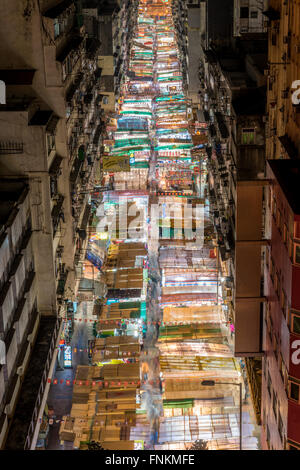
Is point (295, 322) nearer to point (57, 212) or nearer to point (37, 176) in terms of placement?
point (37, 176)

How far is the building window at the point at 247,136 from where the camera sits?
35406mm

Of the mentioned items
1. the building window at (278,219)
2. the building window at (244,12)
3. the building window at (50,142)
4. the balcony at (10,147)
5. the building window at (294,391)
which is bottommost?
the building window at (294,391)

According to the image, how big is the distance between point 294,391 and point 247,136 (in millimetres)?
16948

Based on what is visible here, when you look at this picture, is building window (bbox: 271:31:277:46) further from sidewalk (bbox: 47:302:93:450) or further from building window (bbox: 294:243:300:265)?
sidewalk (bbox: 47:302:93:450)

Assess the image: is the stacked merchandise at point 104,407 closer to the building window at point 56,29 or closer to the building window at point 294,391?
the building window at point 294,391

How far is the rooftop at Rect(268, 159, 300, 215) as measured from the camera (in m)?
21.4

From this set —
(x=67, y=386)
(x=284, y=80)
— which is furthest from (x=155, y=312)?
(x=284, y=80)

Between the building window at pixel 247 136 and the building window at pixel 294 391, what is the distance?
16.6m

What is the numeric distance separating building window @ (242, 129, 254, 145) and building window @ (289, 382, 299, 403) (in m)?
16.6

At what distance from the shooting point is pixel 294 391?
21906 mm

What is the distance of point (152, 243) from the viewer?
5812 cm

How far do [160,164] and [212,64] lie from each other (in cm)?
1894

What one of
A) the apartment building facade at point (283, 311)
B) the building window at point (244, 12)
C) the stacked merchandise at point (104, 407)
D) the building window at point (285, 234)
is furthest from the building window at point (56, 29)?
the building window at point (244, 12)

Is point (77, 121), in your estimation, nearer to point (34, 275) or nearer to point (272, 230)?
point (34, 275)
